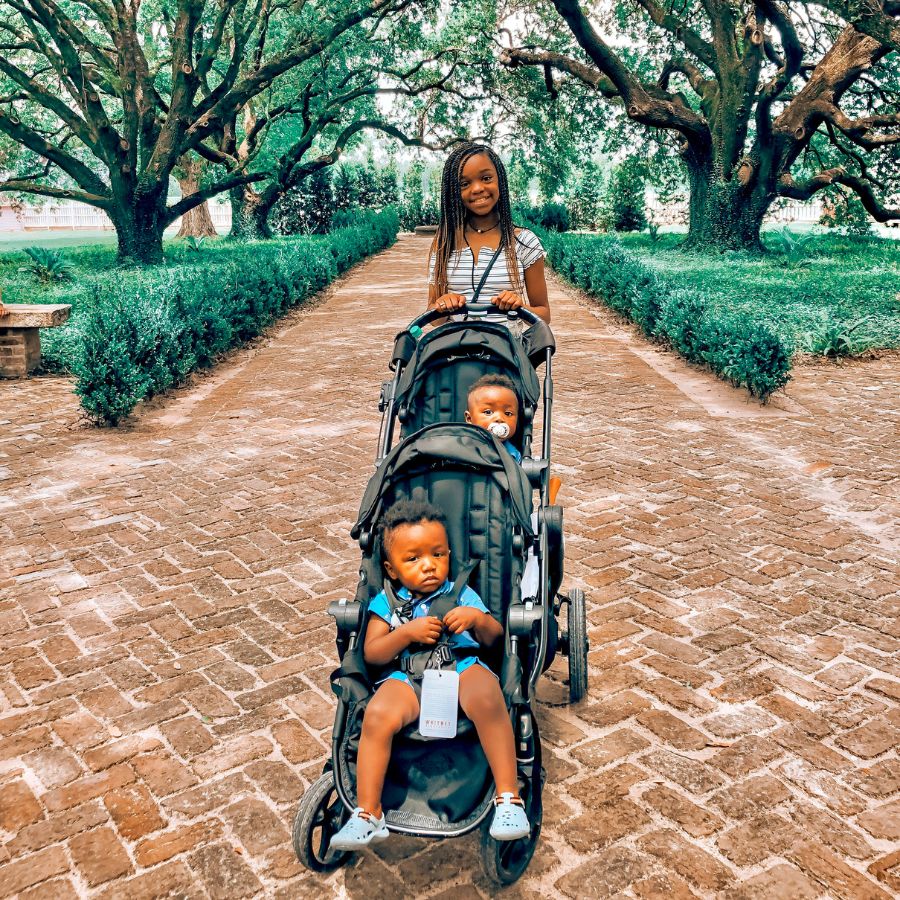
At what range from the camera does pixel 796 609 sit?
15.0 feet

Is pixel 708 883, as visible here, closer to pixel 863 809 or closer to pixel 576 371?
pixel 863 809

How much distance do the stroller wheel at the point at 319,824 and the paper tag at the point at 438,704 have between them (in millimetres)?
350

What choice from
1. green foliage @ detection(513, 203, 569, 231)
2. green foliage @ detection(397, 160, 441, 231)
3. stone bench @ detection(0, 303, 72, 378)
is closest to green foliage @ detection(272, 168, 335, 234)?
green foliage @ detection(513, 203, 569, 231)

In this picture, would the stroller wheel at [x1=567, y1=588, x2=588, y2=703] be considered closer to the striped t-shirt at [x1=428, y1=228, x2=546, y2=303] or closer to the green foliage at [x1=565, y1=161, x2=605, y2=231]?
the striped t-shirt at [x1=428, y1=228, x2=546, y2=303]

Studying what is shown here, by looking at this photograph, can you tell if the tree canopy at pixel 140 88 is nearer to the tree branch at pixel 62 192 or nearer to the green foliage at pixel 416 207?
the tree branch at pixel 62 192

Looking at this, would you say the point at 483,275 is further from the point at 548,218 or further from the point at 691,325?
the point at 548,218

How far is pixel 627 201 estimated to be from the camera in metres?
33.3

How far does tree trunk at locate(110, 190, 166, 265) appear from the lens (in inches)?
787

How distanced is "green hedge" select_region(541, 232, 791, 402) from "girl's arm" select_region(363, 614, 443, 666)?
22.0 ft

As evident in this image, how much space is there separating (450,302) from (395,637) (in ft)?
6.09

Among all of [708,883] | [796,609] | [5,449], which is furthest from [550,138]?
[708,883]

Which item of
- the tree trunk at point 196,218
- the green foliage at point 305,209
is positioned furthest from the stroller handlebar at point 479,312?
the tree trunk at point 196,218

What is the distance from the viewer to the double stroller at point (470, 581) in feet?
8.73

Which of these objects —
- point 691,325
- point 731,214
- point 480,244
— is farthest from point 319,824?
point 731,214
